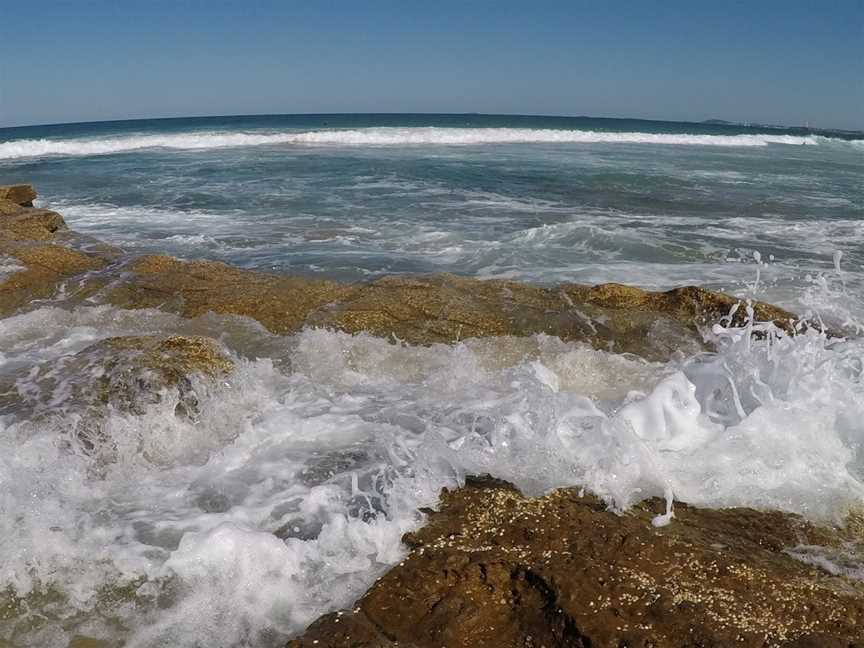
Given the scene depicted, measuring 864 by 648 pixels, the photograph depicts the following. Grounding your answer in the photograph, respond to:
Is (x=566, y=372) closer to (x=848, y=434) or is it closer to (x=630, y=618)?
(x=848, y=434)

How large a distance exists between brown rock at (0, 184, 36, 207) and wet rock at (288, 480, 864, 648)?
392 inches

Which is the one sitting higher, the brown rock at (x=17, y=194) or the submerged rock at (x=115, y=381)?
the brown rock at (x=17, y=194)

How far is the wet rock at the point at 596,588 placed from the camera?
2154 millimetres

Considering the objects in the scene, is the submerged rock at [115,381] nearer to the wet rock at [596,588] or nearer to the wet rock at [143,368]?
the wet rock at [143,368]

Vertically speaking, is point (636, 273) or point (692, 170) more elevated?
point (692, 170)

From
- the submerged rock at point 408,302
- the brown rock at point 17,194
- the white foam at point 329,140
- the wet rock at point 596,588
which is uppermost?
the white foam at point 329,140

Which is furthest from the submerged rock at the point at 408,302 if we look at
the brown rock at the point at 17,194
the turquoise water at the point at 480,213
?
the brown rock at the point at 17,194

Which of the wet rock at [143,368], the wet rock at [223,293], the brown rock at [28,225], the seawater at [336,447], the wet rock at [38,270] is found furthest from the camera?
the brown rock at [28,225]

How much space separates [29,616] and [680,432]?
3.13 metres

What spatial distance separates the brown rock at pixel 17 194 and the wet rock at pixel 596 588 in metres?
9.94

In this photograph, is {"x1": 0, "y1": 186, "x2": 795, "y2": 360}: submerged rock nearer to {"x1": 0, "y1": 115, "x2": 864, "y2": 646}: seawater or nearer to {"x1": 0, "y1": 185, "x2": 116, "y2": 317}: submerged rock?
{"x1": 0, "y1": 185, "x2": 116, "y2": 317}: submerged rock

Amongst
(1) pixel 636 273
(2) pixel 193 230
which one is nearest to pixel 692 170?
(1) pixel 636 273

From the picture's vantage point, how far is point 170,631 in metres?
2.32

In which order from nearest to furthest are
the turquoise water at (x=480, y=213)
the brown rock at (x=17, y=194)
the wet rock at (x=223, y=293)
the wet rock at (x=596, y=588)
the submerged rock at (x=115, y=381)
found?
the wet rock at (x=596, y=588) < the submerged rock at (x=115, y=381) < the wet rock at (x=223, y=293) < the turquoise water at (x=480, y=213) < the brown rock at (x=17, y=194)
